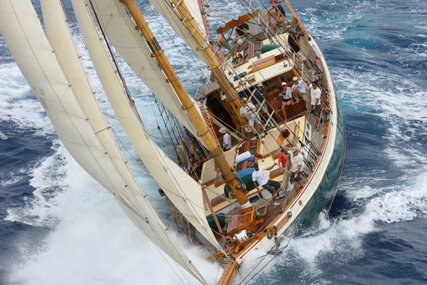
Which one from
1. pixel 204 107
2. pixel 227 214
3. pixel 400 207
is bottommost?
pixel 400 207

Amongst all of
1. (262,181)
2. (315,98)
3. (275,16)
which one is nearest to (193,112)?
(262,181)

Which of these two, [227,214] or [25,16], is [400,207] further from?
[25,16]

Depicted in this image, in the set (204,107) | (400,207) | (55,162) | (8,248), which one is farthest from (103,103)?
(400,207)

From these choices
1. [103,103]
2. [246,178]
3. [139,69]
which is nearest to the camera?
[139,69]

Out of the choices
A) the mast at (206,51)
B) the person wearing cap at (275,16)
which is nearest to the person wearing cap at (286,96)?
the mast at (206,51)

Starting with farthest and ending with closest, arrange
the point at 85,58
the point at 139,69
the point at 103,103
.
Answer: the point at 85,58, the point at 103,103, the point at 139,69

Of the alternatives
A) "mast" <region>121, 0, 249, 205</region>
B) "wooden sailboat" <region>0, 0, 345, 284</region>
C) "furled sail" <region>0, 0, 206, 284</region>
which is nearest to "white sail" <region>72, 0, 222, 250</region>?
"wooden sailboat" <region>0, 0, 345, 284</region>
